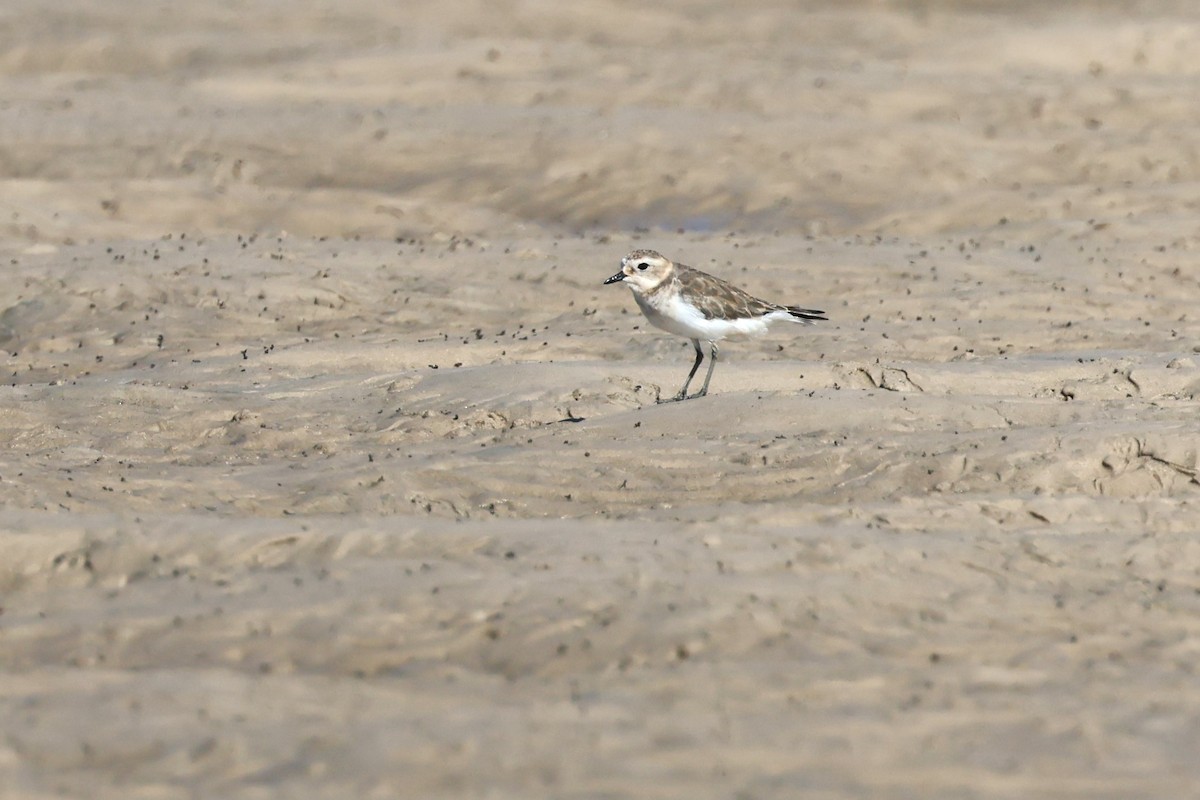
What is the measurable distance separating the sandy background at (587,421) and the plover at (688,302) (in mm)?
335

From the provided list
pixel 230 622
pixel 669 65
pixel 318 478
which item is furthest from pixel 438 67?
pixel 230 622

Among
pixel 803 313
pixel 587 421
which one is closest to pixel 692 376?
pixel 803 313

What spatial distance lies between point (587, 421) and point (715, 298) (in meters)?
1.18

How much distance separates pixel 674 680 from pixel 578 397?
3.70 meters

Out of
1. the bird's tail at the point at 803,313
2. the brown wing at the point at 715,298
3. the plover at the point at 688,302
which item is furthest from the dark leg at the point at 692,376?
the bird's tail at the point at 803,313

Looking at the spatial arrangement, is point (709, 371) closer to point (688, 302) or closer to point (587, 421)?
point (688, 302)

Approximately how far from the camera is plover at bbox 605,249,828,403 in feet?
32.3

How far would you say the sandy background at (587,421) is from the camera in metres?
5.86

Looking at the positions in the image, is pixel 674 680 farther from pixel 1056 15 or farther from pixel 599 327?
pixel 1056 15

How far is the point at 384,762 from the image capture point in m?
5.59

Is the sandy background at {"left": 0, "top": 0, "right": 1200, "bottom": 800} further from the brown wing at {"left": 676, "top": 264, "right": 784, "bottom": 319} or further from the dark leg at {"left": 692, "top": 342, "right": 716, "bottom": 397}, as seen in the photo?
the brown wing at {"left": 676, "top": 264, "right": 784, "bottom": 319}

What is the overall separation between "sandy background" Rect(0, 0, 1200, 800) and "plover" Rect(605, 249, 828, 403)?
0.34 m

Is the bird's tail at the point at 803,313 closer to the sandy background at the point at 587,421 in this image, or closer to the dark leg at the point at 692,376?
the sandy background at the point at 587,421

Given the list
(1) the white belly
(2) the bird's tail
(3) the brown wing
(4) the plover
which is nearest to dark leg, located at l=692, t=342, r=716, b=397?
(4) the plover
